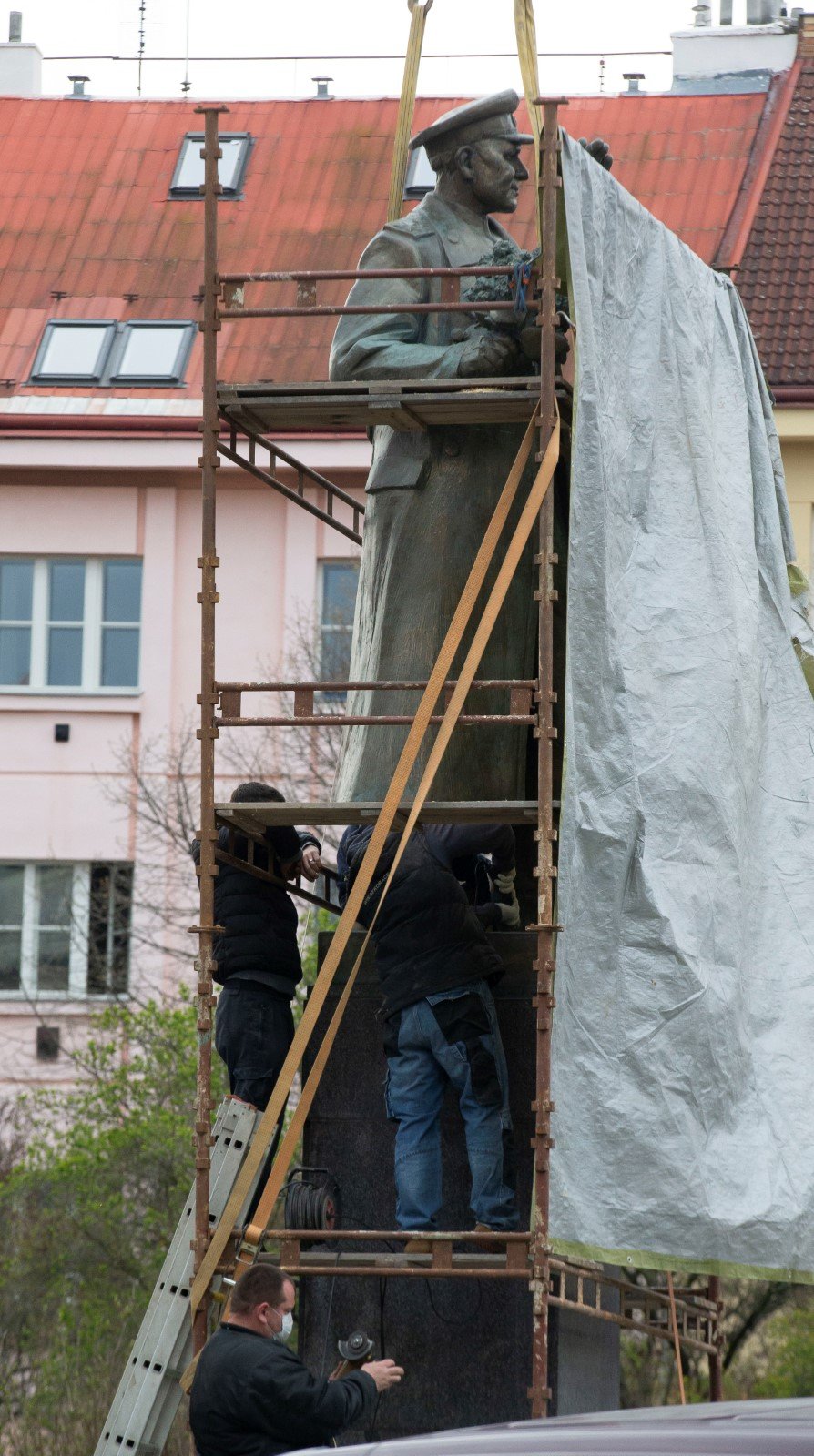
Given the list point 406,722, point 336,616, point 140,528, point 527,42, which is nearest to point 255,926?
point 406,722

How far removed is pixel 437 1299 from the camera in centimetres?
895

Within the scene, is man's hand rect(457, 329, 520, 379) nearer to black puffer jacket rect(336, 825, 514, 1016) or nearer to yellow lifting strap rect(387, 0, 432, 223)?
yellow lifting strap rect(387, 0, 432, 223)

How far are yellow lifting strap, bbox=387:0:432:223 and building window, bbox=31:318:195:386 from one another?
16.8 metres

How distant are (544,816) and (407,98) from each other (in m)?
3.65

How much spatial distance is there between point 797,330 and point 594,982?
18.7 m

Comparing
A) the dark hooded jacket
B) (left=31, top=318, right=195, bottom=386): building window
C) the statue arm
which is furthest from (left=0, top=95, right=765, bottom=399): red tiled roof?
the dark hooded jacket

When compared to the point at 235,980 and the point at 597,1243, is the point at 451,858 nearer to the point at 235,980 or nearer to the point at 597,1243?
the point at 235,980

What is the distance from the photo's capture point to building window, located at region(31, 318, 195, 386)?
90.6 ft

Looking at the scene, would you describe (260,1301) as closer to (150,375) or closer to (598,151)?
(598,151)

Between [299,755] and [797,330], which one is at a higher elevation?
[797,330]

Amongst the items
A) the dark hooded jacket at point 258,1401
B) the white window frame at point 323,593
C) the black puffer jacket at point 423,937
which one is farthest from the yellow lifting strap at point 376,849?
the white window frame at point 323,593

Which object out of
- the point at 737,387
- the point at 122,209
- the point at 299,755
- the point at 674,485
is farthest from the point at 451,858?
the point at 122,209

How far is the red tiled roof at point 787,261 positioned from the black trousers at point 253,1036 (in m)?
17.1

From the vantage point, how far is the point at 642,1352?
22.1 metres
